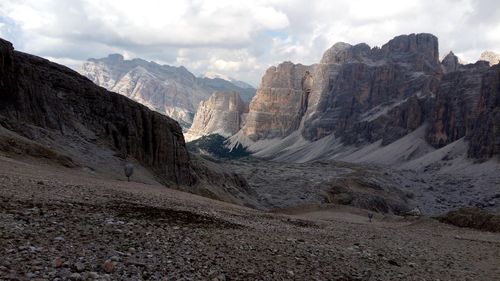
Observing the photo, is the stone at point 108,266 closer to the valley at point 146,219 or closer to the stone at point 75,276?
the valley at point 146,219

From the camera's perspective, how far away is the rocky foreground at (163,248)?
8578 millimetres

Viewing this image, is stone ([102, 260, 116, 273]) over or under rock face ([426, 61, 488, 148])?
under

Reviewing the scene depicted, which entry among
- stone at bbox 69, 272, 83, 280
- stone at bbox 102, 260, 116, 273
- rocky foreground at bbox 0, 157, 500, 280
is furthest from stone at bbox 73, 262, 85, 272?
stone at bbox 102, 260, 116, 273

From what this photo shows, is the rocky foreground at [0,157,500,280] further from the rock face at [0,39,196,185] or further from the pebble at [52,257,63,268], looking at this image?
the rock face at [0,39,196,185]

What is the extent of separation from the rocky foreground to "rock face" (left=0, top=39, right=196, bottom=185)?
23902 mm

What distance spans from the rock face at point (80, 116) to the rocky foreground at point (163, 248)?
23902 mm

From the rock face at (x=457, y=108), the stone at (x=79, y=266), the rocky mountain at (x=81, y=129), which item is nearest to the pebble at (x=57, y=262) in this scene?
the stone at (x=79, y=266)

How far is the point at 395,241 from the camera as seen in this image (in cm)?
1914

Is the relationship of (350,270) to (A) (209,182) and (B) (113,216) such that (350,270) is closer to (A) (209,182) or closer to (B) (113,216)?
(B) (113,216)

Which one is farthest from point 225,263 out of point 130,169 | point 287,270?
point 130,169

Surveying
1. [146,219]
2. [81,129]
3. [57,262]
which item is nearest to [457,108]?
[81,129]

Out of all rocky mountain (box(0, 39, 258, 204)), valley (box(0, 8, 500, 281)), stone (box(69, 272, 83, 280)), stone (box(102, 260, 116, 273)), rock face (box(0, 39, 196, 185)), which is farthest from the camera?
rock face (box(0, 39, 196, 185))

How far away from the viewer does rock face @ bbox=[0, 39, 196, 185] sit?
133 feet

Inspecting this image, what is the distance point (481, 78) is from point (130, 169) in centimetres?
17819
